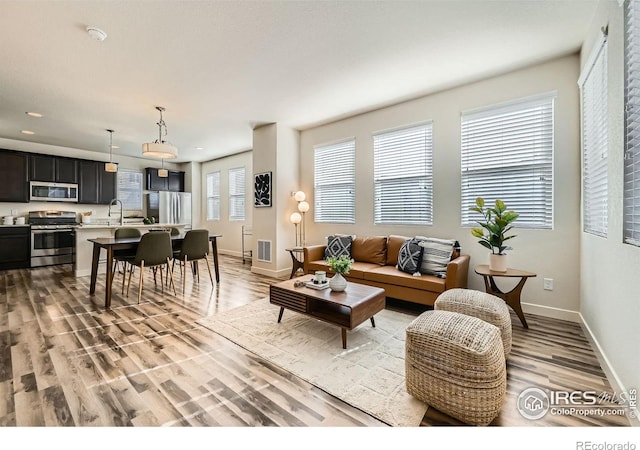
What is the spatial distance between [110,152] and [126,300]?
5200 mm

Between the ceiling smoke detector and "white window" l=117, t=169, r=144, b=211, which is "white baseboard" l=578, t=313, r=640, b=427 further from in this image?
"white window" l=117, t=169, r=144, b=211

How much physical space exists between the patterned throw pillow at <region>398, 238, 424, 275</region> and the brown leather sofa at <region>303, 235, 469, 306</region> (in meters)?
0.08

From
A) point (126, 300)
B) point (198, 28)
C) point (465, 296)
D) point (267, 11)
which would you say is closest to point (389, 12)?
point (267, 11)

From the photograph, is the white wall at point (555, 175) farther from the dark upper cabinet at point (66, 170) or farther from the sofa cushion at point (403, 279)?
the dark upper cabinet at point (66, 170)

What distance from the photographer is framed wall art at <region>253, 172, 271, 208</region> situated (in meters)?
5.30

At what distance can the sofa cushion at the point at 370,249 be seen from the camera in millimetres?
4082

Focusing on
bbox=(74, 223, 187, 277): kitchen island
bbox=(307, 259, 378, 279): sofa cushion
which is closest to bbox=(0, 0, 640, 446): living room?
bbox=(307, 259, 378, 279): sofa cushion

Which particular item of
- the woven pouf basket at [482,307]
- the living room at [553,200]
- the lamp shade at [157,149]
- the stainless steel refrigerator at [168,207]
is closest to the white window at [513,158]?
the living room at [553,200]

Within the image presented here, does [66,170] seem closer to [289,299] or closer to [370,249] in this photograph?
[289,299]

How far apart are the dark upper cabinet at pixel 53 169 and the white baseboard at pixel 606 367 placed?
9442 mm
